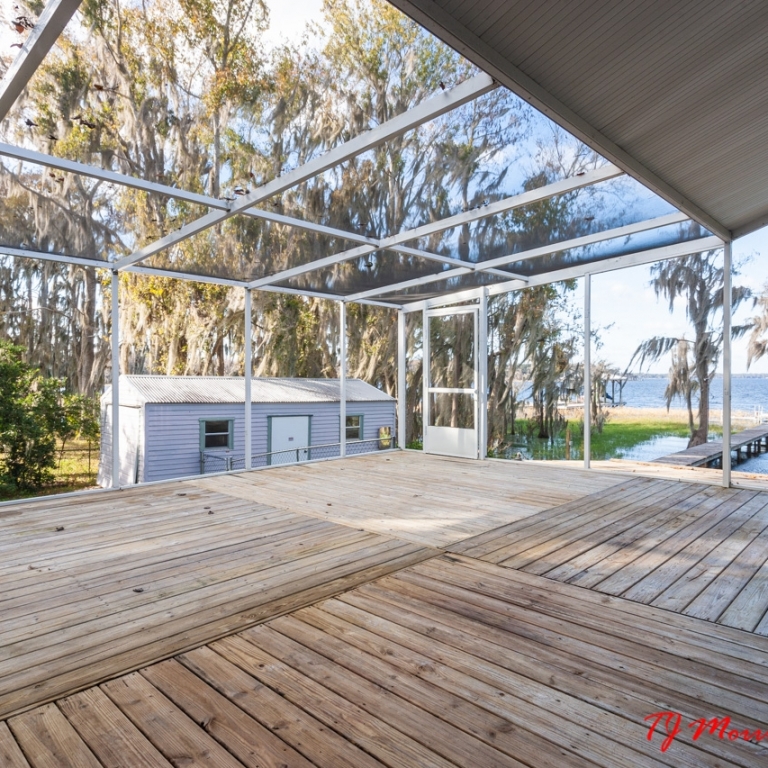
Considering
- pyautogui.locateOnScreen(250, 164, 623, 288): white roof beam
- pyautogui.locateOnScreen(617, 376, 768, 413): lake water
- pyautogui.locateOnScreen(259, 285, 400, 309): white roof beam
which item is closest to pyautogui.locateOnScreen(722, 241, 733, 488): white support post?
pyautogui.locateOnScreen(617, 376, 768, 413): lake water

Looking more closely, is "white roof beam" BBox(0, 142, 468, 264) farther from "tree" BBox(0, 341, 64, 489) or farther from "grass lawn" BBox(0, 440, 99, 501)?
"grass lawn" BBox(0, 440, 99, 501)

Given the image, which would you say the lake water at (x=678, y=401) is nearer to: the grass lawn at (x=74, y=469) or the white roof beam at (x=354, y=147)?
the white roof beam at (x=354, y=147)

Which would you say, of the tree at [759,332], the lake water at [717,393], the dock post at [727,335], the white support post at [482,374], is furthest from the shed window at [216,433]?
the tree at [759,332]

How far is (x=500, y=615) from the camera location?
7.58 feet

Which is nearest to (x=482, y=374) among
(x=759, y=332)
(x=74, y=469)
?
(x=759, y=332)

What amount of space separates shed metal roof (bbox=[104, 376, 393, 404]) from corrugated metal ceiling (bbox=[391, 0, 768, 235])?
8.58 meters

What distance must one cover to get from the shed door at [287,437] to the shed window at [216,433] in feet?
2.70

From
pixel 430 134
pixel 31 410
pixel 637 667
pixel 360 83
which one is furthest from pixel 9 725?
pixel 31 410

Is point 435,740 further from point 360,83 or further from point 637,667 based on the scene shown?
point 360,83

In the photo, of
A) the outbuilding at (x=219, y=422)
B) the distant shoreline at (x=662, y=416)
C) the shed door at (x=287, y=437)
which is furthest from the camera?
the shed door at (x=287, y=437)

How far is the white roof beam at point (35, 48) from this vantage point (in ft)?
6.31

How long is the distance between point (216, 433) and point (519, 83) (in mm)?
9227

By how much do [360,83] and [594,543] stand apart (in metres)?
3.04

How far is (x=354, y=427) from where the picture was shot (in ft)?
38.8
